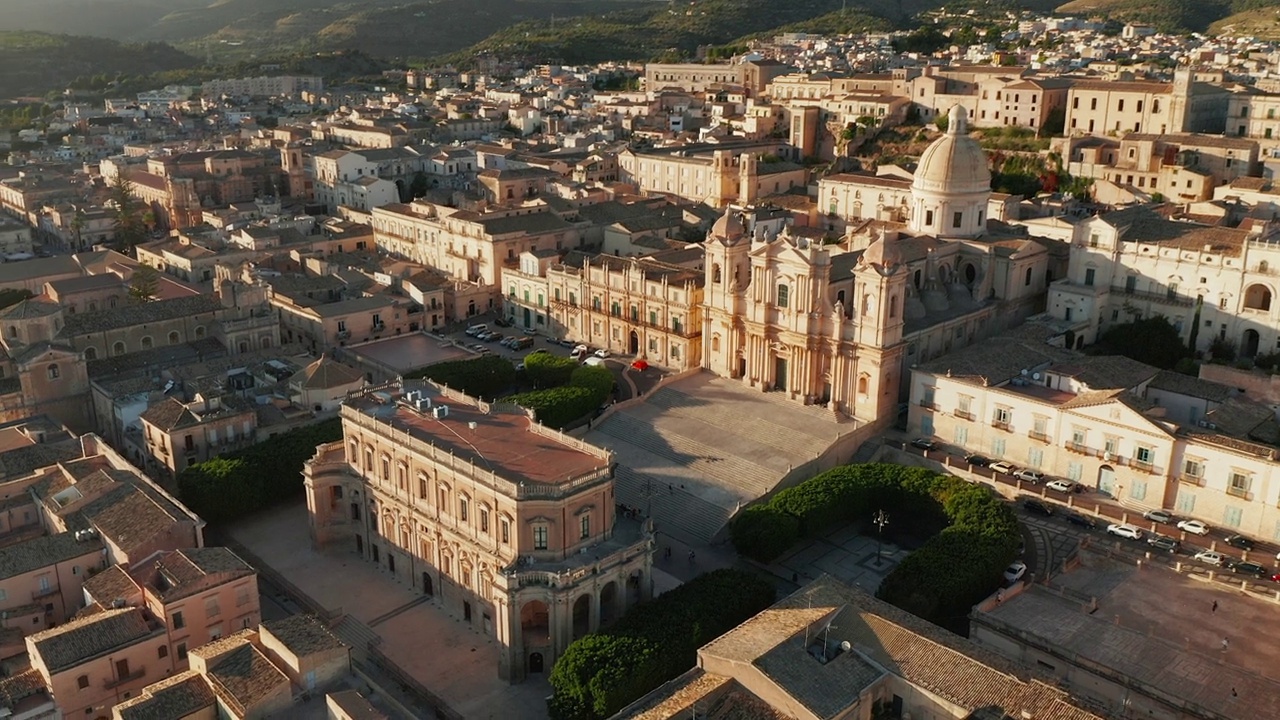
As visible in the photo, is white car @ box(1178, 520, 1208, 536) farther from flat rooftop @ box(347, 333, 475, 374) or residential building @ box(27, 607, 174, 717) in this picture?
flat rooftop @ box(347, 333, 475, 374)

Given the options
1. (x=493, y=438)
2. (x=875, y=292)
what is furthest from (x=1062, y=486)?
(x=493, y=438)

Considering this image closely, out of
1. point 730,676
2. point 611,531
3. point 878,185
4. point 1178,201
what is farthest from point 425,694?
point 1178,201

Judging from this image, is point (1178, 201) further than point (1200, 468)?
Yes

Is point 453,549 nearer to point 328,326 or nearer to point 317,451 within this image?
point 317,451

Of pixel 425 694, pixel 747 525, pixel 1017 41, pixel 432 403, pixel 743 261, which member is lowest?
pixel 425 694

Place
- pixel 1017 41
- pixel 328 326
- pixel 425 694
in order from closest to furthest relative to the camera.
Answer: pixel 425 694, pixel 328 326, pixel 1017 41

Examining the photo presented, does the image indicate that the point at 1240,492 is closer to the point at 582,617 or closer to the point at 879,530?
the point at 879,530

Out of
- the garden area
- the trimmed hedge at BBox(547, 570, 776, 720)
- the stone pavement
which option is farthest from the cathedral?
the stone pavement
